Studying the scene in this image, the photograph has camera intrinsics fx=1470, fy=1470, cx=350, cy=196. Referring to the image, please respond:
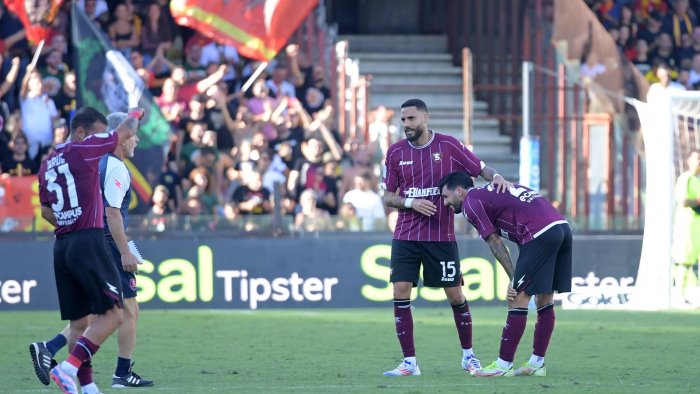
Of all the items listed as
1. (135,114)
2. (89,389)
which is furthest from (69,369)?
(135,114)

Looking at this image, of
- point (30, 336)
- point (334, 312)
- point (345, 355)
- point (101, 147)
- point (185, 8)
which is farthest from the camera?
point (185, 8)

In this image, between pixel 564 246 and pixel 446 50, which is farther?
pixel 446 50

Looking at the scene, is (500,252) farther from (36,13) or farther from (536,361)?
(36,13)

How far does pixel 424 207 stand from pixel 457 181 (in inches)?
17.6

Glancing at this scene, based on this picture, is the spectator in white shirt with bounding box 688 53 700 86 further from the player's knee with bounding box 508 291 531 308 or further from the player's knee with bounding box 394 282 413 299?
the player's knee with bounding box 508 291 531 308

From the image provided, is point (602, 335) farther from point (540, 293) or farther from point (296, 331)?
point (540, 293)

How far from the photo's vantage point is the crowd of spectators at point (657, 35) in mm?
22734

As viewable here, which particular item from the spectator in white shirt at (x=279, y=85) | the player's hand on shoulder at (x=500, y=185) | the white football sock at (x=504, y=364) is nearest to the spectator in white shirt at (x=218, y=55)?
the spectator in white shirt at (x=279, y=85)

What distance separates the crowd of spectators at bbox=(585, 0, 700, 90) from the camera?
74.6ft

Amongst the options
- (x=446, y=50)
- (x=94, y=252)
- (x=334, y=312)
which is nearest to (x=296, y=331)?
(x=334, y=312)

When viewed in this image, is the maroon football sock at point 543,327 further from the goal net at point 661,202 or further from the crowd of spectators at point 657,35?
the crowd of spectators at point 657,35

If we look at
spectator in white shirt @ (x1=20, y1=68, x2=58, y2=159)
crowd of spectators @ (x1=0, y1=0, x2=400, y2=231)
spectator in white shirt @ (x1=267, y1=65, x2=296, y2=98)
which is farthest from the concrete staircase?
spectator in white shirt @ (x1=20, y1=68, x2=58, y2=159)

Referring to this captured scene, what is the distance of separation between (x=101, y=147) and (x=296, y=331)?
6.22 meters

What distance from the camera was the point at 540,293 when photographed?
406 inches
